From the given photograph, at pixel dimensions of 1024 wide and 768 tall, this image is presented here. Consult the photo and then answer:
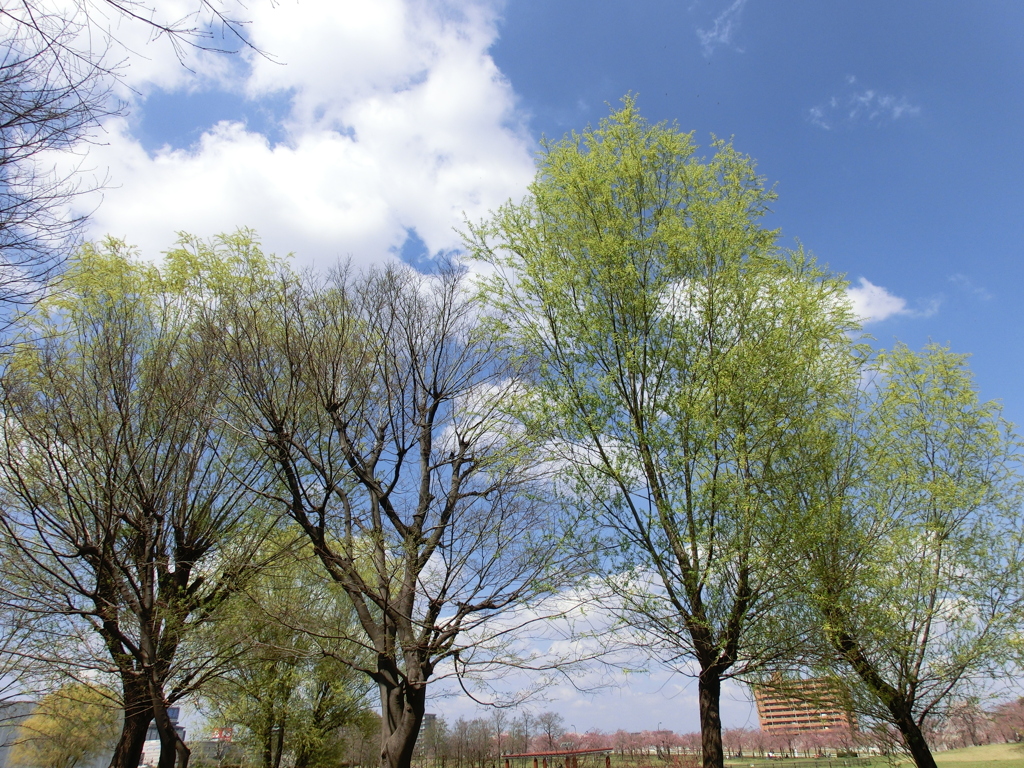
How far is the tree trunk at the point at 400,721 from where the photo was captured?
7242mm

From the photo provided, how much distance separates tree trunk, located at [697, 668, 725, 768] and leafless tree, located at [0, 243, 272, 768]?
6599mm

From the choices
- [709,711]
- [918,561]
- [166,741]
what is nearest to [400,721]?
[166,741]

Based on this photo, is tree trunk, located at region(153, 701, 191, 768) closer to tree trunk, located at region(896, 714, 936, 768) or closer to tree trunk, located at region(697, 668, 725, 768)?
tree trunk, located at region(697, 668, 725, 768)

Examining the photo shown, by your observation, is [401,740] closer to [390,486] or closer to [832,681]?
[390,486]

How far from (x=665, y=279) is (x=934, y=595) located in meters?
8.45

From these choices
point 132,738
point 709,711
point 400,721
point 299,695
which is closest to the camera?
point 709,711

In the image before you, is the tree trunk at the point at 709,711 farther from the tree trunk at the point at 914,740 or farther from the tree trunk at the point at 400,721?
the tree trunk at the point at 914,740

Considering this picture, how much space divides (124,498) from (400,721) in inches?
185

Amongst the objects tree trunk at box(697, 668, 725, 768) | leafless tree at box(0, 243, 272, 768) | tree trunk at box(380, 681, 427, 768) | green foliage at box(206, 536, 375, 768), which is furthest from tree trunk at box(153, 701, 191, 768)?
tree trunk at box(697, 668, 725, 768)

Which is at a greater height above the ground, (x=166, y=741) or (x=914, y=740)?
(x=166, y=741)

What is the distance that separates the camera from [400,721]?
7.43m

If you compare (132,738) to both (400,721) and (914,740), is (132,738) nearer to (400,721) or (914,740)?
(400,721)

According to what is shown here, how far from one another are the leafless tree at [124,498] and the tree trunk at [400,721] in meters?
2.74

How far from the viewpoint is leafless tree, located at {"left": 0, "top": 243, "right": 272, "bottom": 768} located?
7.04 m
